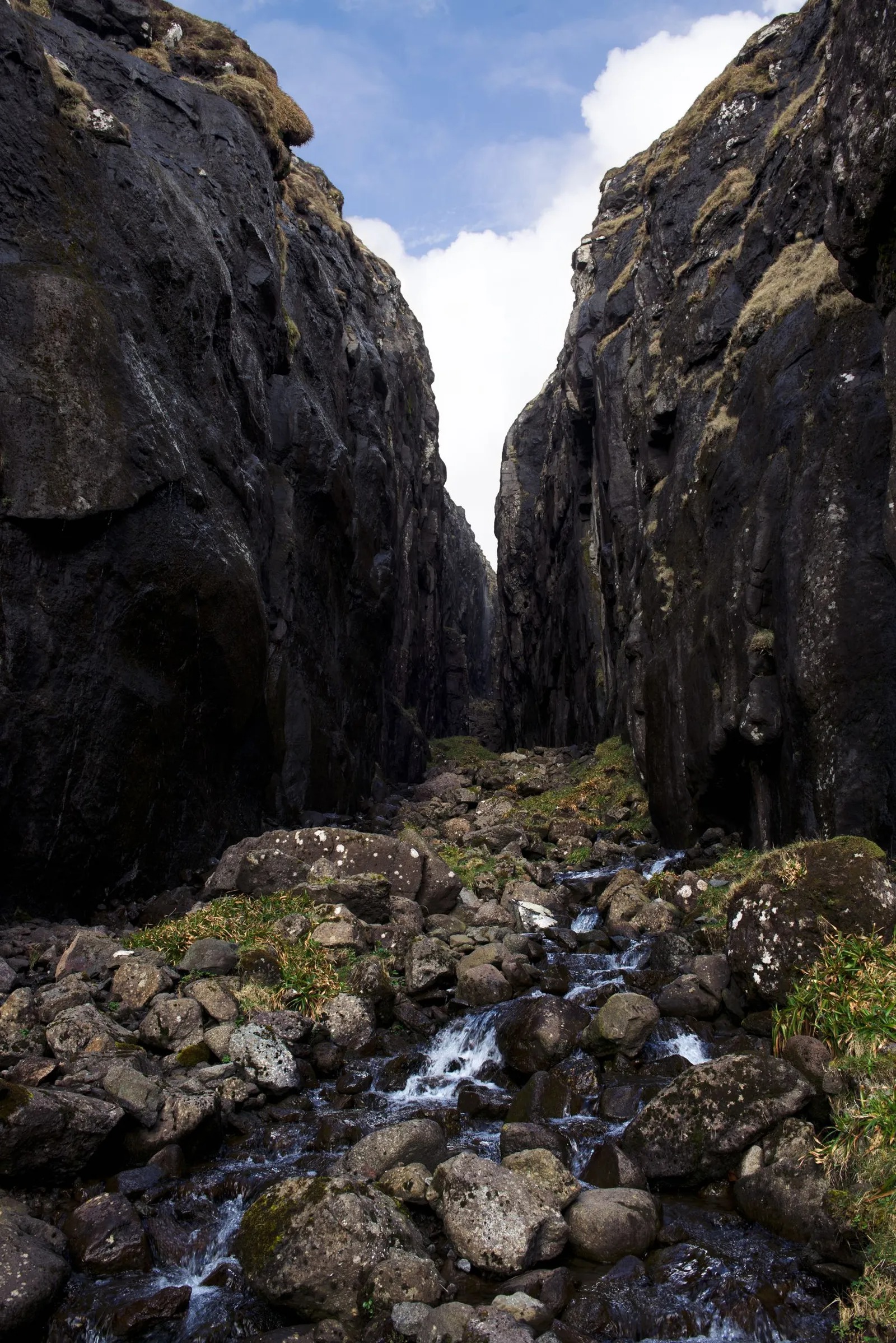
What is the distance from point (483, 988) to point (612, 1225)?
17.8ft

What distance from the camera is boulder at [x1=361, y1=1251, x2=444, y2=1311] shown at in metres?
5.64

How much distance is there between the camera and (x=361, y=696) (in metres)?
33.6

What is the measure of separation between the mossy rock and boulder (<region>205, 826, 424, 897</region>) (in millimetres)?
7374

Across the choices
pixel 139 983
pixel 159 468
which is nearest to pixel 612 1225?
pixel 139 983

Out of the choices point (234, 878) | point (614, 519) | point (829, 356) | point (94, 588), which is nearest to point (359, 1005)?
point (234, 878)

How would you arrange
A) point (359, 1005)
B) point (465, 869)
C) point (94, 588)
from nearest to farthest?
point (359, 1005), point (94, 588), point (465, 869)

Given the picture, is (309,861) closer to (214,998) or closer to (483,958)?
(483,958)

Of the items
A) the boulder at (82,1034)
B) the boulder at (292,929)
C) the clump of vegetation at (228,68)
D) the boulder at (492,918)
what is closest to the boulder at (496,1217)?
the boulder at (82,1034)

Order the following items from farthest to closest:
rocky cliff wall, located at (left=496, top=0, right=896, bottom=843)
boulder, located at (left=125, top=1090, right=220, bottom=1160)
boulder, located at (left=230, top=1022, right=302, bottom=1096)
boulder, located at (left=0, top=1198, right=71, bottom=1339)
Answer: rocky cliff wall, located at (left=496, top=0, right=896, bottom=843) < boulder, located at (left=230, top=1022, right=302, bottom=1096) < boulder, located at (left=125, top=1090, right=220, bottom=1160) < boulder, located at (left=0, top=1198, right=71, bottom=1339)

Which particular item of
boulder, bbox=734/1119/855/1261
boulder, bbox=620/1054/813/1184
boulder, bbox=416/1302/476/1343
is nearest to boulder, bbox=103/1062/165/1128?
boulder, bbox=416/1302/476/1343

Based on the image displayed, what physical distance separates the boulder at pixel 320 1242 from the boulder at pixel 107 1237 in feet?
2.55

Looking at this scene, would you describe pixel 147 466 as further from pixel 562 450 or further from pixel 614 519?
pixel 562 450

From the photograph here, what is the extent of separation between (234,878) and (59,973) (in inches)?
184

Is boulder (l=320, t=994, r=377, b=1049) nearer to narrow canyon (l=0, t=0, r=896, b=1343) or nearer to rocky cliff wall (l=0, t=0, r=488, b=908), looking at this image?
narrow canyon (l=0, t=0, r=896, b=1343)
